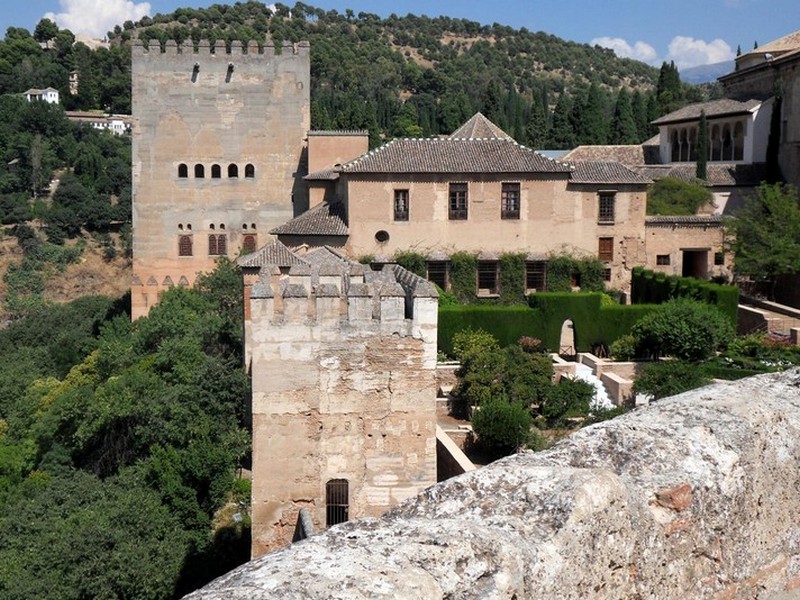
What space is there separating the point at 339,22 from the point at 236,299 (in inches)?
4339

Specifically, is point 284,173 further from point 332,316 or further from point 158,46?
point 332,316

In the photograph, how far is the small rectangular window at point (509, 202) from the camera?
26641 mm

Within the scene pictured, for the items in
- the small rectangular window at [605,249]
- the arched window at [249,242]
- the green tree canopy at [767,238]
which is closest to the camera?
the green tree canopy at [767,238]

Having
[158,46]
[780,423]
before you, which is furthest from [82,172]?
[780,423]

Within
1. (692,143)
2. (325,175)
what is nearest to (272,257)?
(325,175)

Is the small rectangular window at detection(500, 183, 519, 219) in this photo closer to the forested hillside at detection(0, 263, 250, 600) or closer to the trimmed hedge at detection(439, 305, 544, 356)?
the trimmed hedge at detection(439, 305, 544, 356)

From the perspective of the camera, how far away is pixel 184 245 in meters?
33.7

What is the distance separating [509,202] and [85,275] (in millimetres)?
35531

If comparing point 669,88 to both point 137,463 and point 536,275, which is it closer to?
point 536,275

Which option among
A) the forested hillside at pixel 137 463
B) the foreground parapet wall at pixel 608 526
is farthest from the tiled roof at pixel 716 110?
the foreground parapet wall at pixel 608 526

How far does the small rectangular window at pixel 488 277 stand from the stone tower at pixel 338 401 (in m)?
16.3

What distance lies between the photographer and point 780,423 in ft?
14.2

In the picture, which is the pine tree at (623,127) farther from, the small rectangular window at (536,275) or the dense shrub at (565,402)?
the dense shrub at (565,402)

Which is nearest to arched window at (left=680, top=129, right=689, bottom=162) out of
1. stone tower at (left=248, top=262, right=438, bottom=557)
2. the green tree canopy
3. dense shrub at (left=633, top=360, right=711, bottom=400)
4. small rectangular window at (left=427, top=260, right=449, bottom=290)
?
the green tree canopy
